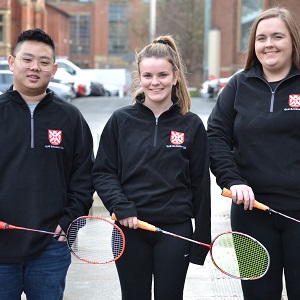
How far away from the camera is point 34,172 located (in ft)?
11.6

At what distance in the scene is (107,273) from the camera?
6.30 m

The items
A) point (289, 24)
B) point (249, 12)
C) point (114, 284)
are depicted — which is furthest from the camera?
point (249, 12)

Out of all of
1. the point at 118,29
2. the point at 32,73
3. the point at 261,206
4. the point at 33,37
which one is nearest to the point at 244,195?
the point at 261,206

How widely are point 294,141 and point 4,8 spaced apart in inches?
1664

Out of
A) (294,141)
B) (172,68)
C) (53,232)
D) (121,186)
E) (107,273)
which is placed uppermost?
(172,68)

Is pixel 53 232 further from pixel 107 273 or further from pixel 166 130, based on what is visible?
pixel 107 273

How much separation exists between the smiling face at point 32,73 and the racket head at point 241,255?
51.9 inches

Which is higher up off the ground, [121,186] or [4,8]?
[4,8]

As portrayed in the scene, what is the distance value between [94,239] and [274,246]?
106 centimetres

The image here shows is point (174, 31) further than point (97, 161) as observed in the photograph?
Yes

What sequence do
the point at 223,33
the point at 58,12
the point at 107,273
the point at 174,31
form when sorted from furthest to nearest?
the point at 58,12, the point at 223,33, the point at 174,31, the point at 107,273

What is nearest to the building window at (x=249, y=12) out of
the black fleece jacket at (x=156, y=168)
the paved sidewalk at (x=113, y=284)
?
the paved sidewalk at (x=113, y=284)

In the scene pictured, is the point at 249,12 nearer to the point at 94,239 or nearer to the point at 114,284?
the point at 114,284

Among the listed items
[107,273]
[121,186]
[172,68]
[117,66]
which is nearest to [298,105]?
[172,68]
